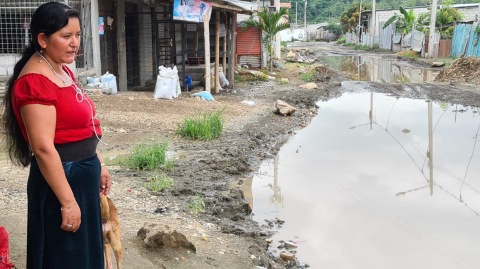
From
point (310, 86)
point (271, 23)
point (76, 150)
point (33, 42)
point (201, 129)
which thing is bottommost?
point (201, 129)

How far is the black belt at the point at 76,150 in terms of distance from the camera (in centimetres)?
230

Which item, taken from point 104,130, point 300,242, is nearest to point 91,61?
point 104,130

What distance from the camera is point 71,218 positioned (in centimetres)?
227

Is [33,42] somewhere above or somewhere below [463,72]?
above

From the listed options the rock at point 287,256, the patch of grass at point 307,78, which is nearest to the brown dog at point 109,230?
the rock at point 287,256

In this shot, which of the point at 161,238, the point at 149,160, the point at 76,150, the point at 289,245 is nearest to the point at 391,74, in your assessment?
the point at 149,160

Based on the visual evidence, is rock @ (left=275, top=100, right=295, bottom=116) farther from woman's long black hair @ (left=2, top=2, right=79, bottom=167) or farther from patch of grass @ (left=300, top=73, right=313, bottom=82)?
woman's long black hair @ (left=2, top=2, right=79, bottom=167)

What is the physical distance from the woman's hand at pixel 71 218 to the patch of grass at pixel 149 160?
13.6 ft

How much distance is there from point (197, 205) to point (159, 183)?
0.73 meters

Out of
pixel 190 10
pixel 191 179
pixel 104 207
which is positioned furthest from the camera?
pixel 190 10

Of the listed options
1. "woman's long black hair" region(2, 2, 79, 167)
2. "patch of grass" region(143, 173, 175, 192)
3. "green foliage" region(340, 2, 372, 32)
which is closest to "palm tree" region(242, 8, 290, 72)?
"patch of grass" region(143, 173, 175, 192)

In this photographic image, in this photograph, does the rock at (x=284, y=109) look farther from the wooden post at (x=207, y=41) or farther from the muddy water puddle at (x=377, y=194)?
the wooden post at (x=207, y=41)

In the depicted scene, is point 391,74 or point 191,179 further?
point 391,74

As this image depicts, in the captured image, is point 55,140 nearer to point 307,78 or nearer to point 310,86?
point 310,86
